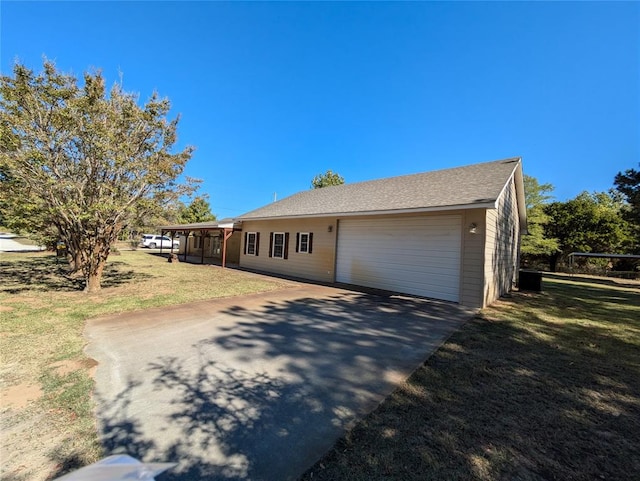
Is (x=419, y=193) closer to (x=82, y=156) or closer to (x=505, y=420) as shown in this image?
(x=505, y=420)

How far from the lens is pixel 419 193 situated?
1001 cm

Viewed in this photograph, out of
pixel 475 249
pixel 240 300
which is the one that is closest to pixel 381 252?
pixel 475 249

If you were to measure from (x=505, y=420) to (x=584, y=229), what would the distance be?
3323cm

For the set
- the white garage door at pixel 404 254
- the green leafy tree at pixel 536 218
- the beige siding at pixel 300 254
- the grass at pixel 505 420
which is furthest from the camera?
the green leafy tree at pixel 536 218

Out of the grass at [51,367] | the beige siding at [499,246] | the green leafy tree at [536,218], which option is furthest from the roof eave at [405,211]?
the green leafy tree at [536,218]

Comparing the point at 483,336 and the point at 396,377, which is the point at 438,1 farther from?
the point at 396,377

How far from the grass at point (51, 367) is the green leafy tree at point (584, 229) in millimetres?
31915

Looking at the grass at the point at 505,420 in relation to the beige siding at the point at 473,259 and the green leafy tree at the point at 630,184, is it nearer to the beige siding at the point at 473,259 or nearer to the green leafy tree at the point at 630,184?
the beige siding at the point at 473,259

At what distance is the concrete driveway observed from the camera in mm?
2176

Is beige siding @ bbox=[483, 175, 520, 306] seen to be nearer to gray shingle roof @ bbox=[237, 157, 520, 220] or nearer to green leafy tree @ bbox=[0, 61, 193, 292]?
gray shingle roof @ bbox=[237, 157, 520, 220]

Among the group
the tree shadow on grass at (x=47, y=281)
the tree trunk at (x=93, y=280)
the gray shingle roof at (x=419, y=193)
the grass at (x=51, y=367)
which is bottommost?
the grass at (x=51, y=367)

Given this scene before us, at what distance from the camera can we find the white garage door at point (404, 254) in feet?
27.3

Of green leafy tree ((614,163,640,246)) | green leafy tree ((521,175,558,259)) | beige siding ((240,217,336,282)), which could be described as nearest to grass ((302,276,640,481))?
beige siding ((240,217,336,282))

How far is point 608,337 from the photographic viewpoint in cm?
543
